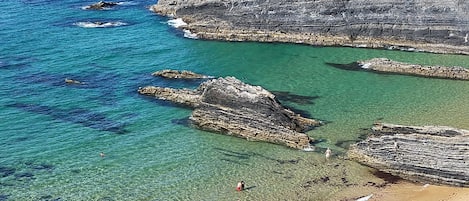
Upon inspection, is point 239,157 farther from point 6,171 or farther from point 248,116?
point 6,171

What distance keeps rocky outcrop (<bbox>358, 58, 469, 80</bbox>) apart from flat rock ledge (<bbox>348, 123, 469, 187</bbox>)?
20370mm

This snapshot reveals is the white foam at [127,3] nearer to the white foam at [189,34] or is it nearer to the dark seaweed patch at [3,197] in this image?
the white foam at [189,34]

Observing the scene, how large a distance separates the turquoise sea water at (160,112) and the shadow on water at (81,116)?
94mm

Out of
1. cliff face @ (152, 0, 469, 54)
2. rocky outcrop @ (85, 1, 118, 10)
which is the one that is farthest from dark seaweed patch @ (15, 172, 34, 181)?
rocky outcrop @ (85, 1, 118, 10)

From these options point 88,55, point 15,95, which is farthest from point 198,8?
point 15,95

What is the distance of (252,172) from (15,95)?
95.0ft

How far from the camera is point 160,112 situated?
5725 centimetres

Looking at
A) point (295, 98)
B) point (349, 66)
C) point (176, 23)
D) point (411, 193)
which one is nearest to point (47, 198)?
point (411, 193)

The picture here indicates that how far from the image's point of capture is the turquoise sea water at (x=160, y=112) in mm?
44219

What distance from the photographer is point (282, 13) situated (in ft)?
265

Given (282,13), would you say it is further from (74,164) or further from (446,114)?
(74,164)

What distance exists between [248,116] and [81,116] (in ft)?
52.4

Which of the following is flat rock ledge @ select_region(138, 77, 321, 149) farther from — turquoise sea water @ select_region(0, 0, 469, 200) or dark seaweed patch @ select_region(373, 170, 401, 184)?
dark seaweed patch @ select_region(373, 170, 401, 184)

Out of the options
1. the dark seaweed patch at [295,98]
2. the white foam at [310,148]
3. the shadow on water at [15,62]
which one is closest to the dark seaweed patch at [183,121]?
the dark seaweed patch at [295,98]
